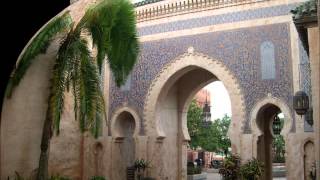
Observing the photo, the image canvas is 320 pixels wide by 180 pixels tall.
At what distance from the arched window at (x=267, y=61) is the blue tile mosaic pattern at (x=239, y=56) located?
0.09 metres

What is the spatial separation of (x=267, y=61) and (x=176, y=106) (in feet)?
13.8

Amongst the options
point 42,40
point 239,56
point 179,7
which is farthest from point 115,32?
point 179,7

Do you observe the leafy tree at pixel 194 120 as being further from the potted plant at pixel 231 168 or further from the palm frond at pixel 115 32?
the palm frond at pixel 115 32

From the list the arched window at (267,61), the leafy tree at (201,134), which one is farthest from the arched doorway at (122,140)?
the leafy tree at (201,134)

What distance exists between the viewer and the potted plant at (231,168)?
11.1 m

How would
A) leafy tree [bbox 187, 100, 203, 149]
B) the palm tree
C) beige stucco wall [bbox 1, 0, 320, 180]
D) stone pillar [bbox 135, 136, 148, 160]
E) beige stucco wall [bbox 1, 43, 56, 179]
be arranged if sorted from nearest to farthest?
beige stucco wall [bbox 1, 43, 56, 179] < the palm tree < beige stucco wall [bbox 1, 0, 320, 180] < stone pillar [bbox 135, 136, 148, 160] < leafy tree [bbox 187, 100, 203, 149]

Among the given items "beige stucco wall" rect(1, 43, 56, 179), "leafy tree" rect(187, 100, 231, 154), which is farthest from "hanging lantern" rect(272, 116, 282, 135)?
"beige stucco wall" rect(1, 43, 56, 179)

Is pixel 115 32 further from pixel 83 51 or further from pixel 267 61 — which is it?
pixel 267 61

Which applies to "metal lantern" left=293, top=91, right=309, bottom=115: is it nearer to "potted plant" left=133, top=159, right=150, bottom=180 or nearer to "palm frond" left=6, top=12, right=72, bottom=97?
"palm frond" left=6, top=12, right=72, bottom=97

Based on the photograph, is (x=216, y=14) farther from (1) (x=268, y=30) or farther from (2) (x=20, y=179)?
(2) (x=20, y=179)

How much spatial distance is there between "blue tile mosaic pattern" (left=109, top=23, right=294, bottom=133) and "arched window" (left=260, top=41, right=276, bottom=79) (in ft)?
0.31

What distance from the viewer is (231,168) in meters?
11.1

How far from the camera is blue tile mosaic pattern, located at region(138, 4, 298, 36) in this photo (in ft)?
37.3

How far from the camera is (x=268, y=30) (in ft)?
37.6
